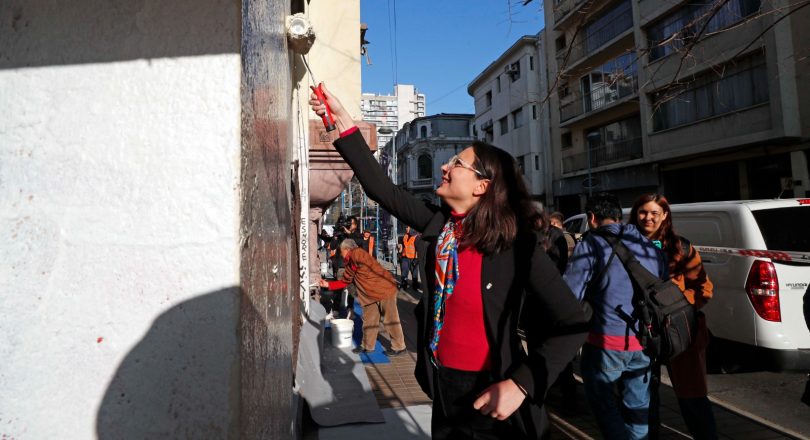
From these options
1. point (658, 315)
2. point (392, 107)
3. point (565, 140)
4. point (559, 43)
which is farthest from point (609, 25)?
point (392, 107)

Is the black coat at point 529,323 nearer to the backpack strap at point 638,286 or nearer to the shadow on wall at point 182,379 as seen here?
the shadow on wall at point 182,379

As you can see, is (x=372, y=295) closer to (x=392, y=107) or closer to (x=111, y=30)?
(x=111, y=30)

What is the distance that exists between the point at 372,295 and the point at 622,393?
4194mm

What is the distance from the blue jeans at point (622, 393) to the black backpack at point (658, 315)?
0.43 ft

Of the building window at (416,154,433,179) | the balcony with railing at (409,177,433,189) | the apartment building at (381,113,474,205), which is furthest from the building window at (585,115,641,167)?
the building window at (416,154,433,179)

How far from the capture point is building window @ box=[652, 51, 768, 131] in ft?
46.7

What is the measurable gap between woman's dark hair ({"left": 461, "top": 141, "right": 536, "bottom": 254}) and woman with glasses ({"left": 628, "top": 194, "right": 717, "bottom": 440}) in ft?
6.55

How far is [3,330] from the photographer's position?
1.11 m

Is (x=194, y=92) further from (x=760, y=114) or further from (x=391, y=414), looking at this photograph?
(x=760, y=114)

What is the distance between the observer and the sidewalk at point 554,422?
3.93 m

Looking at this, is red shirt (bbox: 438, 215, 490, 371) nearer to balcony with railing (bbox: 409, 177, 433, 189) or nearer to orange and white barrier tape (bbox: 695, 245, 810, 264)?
orange and white barrier tape (bbox: 695, 245, 810, 264)

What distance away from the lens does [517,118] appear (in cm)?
2980

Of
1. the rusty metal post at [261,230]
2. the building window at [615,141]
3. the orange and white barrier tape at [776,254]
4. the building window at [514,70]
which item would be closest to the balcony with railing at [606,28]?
the building window at [615,141]

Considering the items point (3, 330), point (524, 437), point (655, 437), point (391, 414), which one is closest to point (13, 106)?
point (3, 330)
